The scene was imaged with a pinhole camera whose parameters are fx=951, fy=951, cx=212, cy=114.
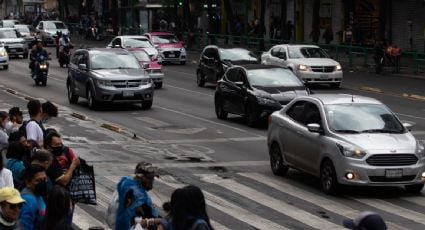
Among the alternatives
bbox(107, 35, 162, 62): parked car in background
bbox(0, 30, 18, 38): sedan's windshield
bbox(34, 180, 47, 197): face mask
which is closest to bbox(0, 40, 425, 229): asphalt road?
bbox(34, 180, 47, 197): face mask

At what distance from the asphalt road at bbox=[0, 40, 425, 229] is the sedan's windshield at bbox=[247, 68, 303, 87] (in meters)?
1.29

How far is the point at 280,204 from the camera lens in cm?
1435

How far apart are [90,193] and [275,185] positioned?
6.52 metres

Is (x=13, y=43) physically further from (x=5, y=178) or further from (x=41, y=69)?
(x=5, y=178)

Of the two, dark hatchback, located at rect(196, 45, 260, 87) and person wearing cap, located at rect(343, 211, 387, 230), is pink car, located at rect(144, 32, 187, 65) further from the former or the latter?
person wearing cap, located at rect(343, 211, 387, 230)

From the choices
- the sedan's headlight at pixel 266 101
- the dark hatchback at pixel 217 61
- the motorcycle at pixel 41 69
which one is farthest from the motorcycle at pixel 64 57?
the sedan's headlight at pixel 266 101

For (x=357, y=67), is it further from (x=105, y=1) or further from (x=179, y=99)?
(x=105, y=1)

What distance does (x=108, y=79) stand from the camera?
1118 inches

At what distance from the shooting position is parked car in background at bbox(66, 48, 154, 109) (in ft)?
93.1

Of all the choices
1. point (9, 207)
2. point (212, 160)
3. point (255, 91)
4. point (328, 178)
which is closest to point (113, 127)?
point (255, 91)

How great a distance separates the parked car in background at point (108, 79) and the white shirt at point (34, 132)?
16246 mm

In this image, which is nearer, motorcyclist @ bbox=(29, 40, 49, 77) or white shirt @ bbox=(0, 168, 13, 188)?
white shirt @ bbox=(0, 168, 13, 188)

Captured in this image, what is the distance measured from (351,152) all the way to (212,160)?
15.5ft

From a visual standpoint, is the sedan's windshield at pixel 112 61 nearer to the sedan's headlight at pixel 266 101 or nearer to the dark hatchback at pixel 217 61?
the dark hatchback at pixel 217 61
